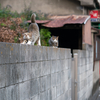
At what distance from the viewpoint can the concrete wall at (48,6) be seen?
14.3 m

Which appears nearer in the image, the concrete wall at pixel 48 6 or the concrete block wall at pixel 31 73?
the concrete block wall at pixel 31 73

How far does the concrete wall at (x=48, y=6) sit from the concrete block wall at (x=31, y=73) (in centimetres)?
814

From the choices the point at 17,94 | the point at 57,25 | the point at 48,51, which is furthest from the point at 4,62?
the point at 57,25

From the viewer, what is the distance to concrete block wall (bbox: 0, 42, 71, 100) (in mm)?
3428

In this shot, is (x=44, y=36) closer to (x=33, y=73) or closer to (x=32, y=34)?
(x=32, y=34)

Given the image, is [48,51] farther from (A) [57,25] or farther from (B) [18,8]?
(B) [18,8]

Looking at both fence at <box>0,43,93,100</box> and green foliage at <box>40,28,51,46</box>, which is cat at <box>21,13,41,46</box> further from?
green foliage at <box>40,28,51,46</box>

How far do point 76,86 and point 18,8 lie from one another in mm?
7554

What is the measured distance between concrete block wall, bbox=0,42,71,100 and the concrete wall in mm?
8139

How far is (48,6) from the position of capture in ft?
48.5

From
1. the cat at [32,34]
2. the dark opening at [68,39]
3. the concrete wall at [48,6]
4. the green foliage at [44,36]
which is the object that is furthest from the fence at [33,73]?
the dark opening at [68,39]

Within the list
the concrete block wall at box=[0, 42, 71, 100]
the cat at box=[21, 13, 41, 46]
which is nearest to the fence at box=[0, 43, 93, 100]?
the concrete block wall at box=[0, 42, 71, 100]

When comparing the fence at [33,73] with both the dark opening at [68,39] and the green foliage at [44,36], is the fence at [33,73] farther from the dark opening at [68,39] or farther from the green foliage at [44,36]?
the dark opening at [68,39]

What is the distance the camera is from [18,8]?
14305mm
